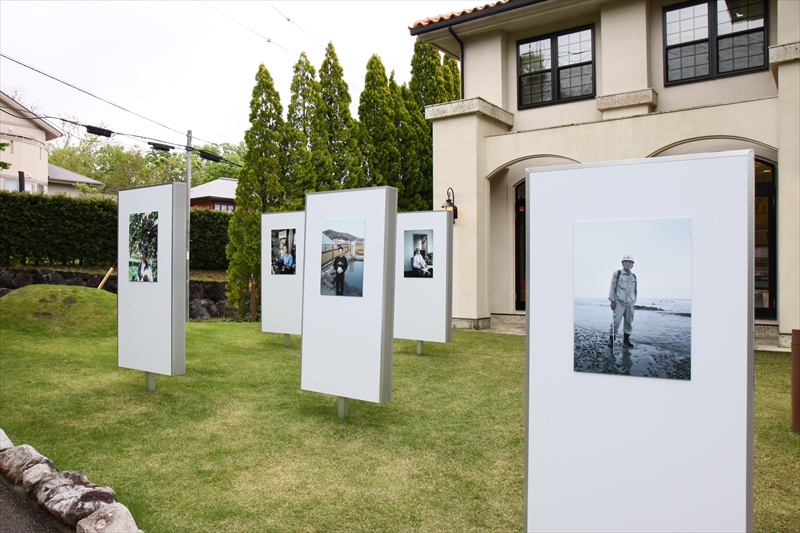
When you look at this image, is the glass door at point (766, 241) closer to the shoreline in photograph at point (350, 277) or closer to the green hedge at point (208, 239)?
the shoreline in photograph at point (350, 277)

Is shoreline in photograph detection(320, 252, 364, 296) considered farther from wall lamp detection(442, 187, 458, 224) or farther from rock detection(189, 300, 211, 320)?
rock detection(189, 300, 211, 320)

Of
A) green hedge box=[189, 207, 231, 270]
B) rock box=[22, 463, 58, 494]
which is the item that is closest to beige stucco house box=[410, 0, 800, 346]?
rock box=[22, 463, 58, 494]

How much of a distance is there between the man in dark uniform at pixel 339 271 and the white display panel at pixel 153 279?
2184mm

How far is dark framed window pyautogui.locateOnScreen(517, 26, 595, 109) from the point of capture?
1397cm

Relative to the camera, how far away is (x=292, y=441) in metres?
5.61

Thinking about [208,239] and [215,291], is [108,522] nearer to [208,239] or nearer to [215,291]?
[215,291]

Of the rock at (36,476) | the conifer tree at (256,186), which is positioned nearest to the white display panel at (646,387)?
the rock at (36,476)

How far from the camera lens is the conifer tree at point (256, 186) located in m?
17.2

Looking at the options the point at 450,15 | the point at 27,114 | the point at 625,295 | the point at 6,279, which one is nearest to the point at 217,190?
the point at 27,114

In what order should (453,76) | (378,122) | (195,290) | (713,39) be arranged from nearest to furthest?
(713,39) → (378,122) → (195,290) → (453,76)

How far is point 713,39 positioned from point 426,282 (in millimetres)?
8392

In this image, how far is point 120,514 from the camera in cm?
360

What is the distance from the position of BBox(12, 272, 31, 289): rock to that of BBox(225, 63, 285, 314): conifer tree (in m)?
6.06

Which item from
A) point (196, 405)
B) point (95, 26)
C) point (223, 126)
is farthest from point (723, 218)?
point (223, 126)
